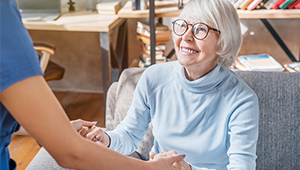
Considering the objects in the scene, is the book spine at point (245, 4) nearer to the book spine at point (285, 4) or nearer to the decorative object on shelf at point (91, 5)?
the book spine at point (285, 4)

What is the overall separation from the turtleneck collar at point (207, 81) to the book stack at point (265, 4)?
4.30 feet

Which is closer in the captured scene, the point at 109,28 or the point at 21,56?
the point at 21,56

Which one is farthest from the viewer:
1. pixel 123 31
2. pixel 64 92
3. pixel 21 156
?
pixel 64 92

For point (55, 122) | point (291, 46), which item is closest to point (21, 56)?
A: point (55, 122)

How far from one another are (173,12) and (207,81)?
1.41m

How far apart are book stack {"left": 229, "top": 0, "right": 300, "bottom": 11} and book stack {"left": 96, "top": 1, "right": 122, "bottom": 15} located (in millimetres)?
926

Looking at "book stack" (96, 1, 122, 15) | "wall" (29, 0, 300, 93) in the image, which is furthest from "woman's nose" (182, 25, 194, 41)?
"wall" (29, 0, 300, 93)

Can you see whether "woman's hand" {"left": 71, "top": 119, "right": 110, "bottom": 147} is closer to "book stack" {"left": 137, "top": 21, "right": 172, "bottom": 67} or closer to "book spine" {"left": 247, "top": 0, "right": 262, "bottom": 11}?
"book stack" {"left": 137, "top": 21, "right": 172, "bottom": 67}

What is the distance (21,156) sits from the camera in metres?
2.30

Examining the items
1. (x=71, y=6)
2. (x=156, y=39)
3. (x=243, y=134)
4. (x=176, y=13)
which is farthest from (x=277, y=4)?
(x=71, y=6)

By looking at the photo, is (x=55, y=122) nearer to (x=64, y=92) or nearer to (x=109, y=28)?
(x=109, y=28)

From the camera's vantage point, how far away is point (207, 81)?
1.17m

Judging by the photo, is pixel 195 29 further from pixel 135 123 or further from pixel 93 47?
pixel 93 47

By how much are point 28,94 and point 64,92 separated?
9.18 feet
